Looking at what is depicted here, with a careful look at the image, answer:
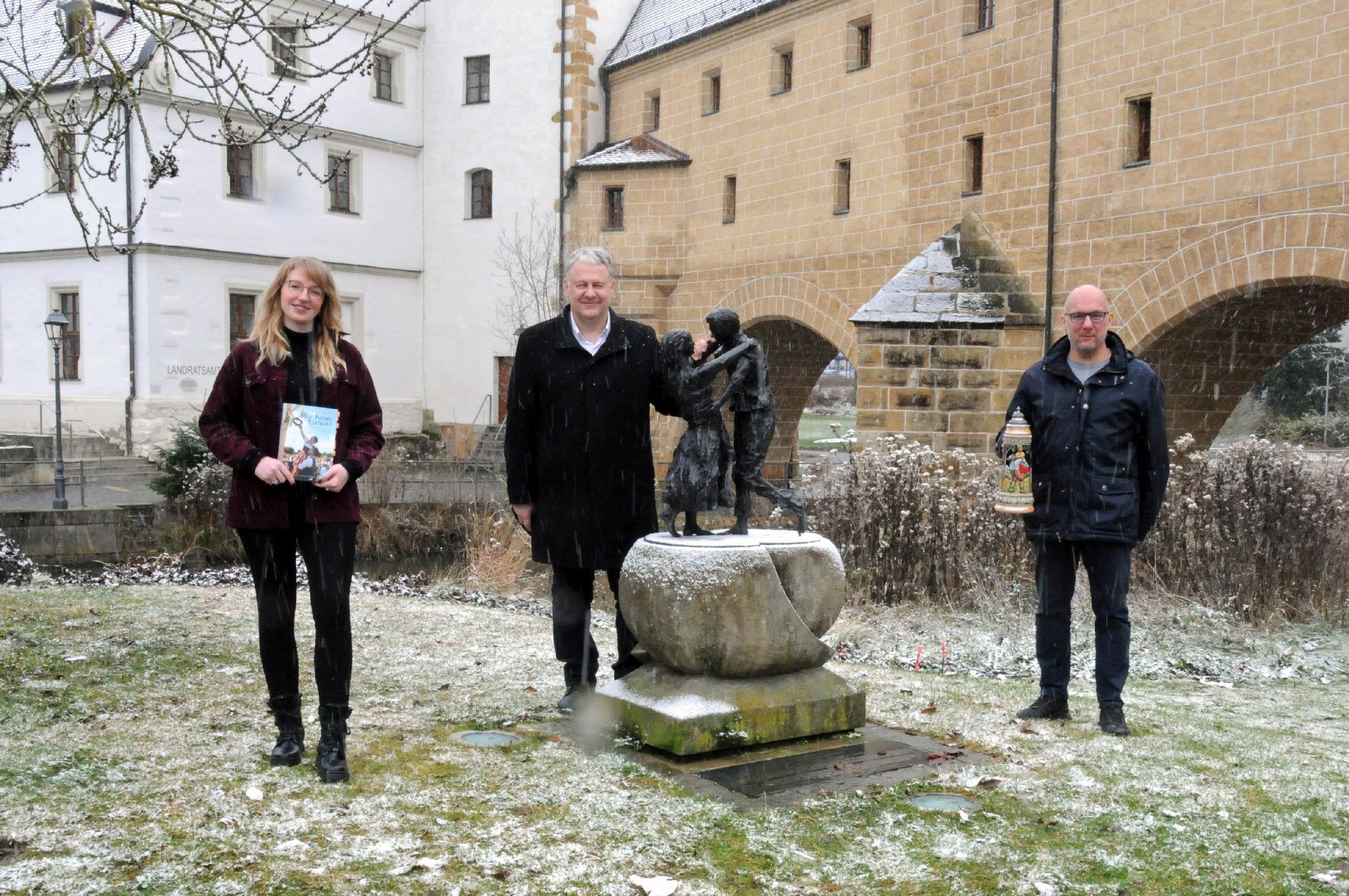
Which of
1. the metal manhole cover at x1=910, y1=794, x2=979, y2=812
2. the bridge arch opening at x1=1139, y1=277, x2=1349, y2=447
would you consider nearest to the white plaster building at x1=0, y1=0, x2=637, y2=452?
the bridge arch opening at x1=1139, y1=277, x2=1349, y2=447

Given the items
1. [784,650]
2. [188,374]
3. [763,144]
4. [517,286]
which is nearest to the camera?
[784,650]

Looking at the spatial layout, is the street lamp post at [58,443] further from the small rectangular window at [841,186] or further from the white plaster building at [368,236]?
the small rectangular window at [841,186]

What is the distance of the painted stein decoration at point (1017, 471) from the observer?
192 inches

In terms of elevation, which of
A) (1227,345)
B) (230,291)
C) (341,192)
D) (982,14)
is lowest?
(1227,345)

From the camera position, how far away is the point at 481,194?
26188mm

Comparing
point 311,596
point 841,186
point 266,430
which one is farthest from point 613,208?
point 311,596

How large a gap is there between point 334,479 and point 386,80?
24593mm

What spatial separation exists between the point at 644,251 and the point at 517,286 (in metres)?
4.14

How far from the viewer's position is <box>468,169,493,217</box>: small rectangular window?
84.8ft

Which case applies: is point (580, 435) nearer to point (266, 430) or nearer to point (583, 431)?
point (583, 431)

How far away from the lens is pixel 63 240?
76.8ft

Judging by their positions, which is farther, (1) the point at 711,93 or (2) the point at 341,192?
(2) the point at 341,192

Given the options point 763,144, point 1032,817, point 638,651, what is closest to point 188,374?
point 763,144

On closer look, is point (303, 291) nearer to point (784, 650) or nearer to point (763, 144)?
point (784, 650)
